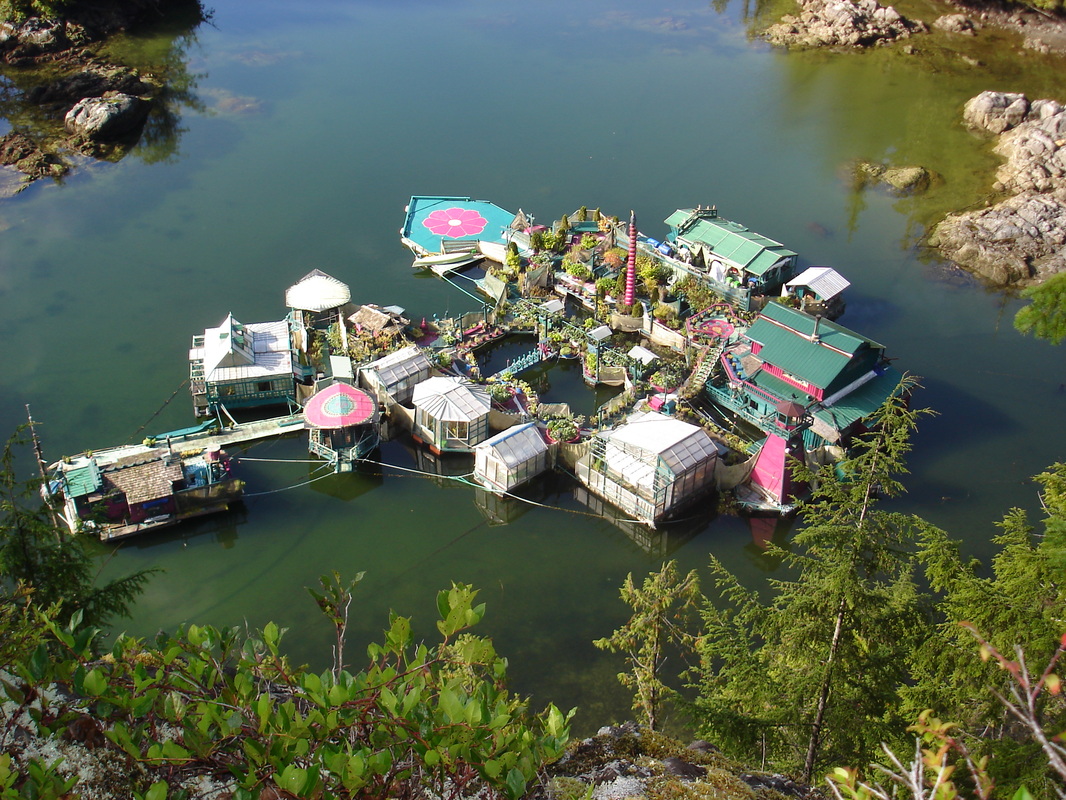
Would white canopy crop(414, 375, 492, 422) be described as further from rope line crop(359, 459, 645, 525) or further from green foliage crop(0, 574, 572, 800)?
green foliage crop(0, 574, 572, 800)

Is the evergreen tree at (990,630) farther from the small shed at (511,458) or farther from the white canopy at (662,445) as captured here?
the small shed at (511,458)

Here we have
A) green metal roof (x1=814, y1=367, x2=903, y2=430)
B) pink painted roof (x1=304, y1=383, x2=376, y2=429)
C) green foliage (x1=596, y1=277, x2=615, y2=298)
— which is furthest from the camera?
green foliage (x1=596, y1=277, x2=615, y2=298)

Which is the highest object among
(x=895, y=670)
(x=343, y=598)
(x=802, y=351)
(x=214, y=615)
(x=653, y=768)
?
(x=343, y=598)

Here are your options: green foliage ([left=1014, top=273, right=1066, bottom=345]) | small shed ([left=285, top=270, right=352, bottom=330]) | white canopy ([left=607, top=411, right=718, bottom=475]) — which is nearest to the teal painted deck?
small shed ([left=285, top=270, right=352, bottom=330])

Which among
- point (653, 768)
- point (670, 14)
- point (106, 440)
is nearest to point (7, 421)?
point (106, 440)

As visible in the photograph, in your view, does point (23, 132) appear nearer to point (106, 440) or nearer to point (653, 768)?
point (106, 440)

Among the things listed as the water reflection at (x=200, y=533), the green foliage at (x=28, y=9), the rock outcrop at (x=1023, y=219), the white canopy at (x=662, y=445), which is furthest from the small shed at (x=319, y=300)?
the green foliage at (x=28, y=9)
